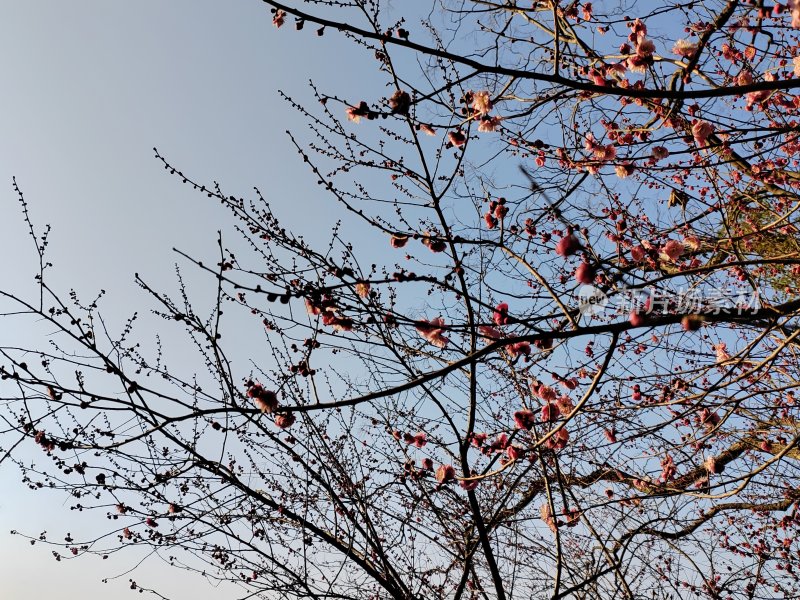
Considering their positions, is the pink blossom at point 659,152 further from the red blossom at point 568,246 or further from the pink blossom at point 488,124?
the red blossom at point 568,246

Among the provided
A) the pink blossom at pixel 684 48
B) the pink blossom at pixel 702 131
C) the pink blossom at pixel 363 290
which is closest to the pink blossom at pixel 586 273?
the pink blossom at pixel 363 290

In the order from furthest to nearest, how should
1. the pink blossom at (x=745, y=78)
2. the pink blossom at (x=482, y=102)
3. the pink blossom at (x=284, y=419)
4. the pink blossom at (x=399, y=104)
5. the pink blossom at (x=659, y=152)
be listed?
the pink blossom at (x=745, y=78)
the pink blossom at (x=659, y=152)
the pink blossom at (x=482, y=102)
the pink blossom at (x=284, y=419)
the pink blossom at (x=399, y=104)

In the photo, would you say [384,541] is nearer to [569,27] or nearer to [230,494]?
[230,494]

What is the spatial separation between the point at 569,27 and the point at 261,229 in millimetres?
2759

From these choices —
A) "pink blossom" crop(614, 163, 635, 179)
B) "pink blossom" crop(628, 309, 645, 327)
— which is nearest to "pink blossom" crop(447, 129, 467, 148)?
"pink blossom" crop(614, 163, 635, 179)

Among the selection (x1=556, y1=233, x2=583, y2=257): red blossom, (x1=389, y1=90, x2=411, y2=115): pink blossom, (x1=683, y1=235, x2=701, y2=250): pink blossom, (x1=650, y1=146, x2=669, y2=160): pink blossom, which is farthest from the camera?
(x1=683, y1=235, x2=701, y2=250): pink blossom

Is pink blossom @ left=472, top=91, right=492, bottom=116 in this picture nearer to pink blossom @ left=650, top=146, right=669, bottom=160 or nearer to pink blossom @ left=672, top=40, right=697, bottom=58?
pink blossom @ left=650, top=146, right=669, bottom=160

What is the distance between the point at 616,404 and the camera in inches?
141

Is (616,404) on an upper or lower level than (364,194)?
lower

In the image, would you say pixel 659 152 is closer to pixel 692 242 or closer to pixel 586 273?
pixel 692 242

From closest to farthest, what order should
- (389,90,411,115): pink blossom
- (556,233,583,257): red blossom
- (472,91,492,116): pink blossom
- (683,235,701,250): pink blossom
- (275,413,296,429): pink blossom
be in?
1. (556,233,583,257): red blossom
2. (389,90,411,115): pink blossom
3. (275,413,296,429): pink blossom
4. (472,91,492,116): pink blossom
5. (683,235,701,250): pink blossom

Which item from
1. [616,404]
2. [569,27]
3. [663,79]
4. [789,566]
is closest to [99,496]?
[616,404]

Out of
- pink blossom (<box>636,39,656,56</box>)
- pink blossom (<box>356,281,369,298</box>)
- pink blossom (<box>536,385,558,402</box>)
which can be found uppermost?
pink blossom (<box>636,39,656,56</box>)

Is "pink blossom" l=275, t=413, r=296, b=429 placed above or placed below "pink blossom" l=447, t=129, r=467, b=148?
below
